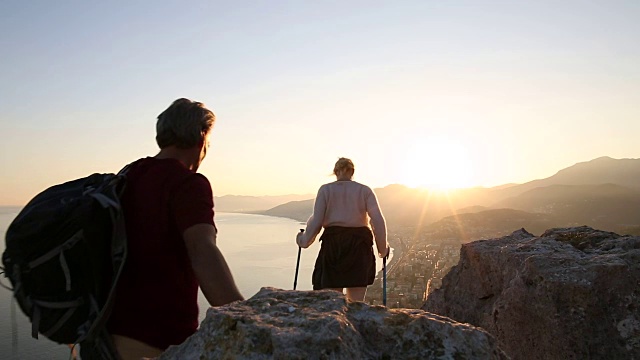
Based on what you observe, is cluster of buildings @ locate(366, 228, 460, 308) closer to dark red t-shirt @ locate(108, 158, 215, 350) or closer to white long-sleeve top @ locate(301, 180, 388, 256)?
white long-sleeve top @ locate(301, 180, 388, 256)

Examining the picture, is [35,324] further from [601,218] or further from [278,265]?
[601,218]

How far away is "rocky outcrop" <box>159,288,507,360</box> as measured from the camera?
1.68 m

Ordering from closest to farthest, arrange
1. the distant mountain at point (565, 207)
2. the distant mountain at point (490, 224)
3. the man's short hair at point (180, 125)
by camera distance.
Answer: the man's short hair at point (180, 125) → the distant mountain at point (490, 224) → the distant mountain at point (565, 207)

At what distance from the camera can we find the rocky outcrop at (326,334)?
5.52 ft

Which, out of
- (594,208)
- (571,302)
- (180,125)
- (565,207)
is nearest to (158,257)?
(180,125)

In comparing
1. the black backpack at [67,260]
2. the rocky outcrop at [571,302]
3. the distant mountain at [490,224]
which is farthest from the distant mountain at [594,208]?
the black backpack at [67,260]

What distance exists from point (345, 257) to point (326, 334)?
14.7 ft

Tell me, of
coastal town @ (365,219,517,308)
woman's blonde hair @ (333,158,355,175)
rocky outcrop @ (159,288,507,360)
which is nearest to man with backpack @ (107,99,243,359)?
rocky outcrop @ (159,288,507,360)

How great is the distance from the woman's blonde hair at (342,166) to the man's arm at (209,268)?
4.07m

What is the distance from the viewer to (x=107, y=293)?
2320 mm

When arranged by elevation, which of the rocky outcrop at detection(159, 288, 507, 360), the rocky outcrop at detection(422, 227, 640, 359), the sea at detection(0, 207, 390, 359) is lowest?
the sea at detection(0, 207, 390, 359)

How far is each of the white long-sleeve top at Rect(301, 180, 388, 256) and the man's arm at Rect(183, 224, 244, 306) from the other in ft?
12.7

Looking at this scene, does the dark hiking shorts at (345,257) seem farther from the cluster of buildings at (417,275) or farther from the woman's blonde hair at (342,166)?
the cluster of buildings at (417,275)

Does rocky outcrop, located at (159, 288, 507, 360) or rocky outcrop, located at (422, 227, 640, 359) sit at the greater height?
rocky outcrop, located at (159, 288, 507, 360)
